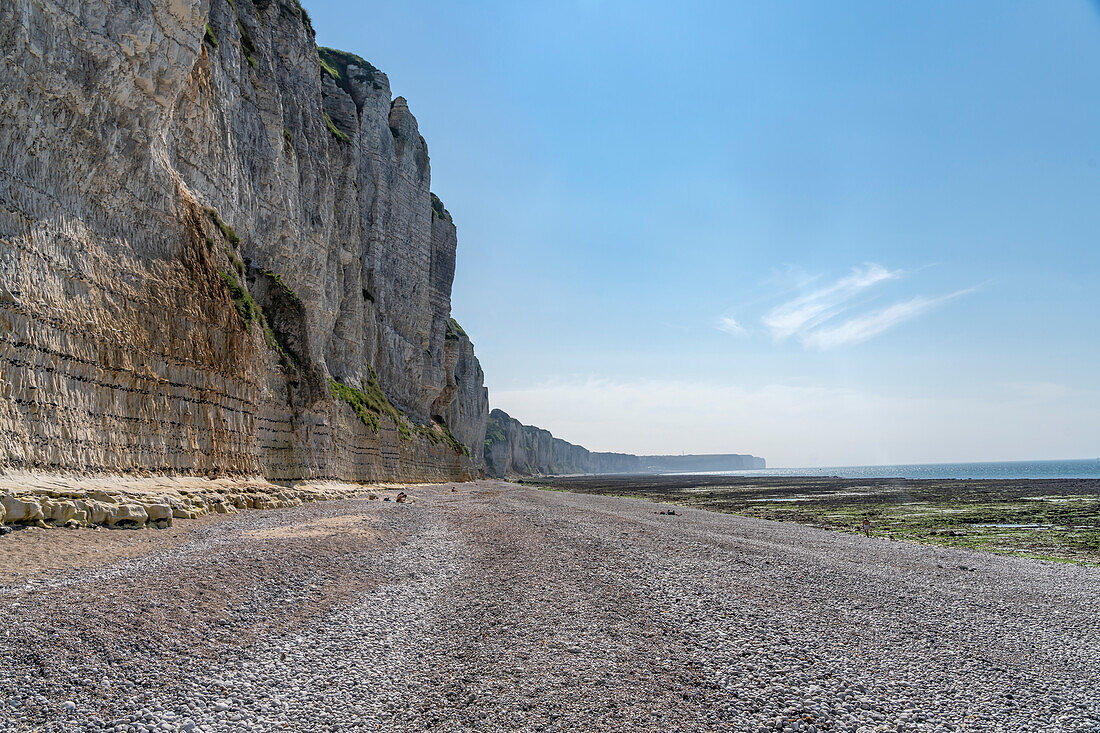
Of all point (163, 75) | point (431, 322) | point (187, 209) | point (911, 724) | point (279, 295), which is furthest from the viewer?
point (431, 322)

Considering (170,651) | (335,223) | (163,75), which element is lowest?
(170,651)

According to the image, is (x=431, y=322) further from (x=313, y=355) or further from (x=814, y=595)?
(x=814, y=595)

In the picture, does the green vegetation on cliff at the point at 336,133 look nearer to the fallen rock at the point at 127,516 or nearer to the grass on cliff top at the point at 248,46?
the grass on cliff top at the point at 248,46

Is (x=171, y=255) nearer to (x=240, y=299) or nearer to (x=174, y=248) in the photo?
(x=174, y=248)

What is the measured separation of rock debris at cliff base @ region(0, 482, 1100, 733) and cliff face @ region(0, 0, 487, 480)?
4491 millimetres

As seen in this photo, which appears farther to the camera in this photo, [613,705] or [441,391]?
[441,391]

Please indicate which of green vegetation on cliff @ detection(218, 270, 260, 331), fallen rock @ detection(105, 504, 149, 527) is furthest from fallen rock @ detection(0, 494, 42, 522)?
green vegetation on cliff @ detection(218, 270, 260, 331)

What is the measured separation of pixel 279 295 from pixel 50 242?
49.4 ft

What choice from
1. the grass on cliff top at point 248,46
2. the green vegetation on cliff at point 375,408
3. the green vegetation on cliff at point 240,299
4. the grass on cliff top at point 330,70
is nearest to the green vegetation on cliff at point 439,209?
the grass on cliff top at point 330,70

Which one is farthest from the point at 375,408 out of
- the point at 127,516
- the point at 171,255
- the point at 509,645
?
the point at 509,645

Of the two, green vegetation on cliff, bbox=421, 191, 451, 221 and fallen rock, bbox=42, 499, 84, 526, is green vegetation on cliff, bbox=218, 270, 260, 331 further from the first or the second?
green vegetation on cliff, bbox=421, 191, 451, 221

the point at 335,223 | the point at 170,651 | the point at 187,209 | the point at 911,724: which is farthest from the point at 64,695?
the point at 335,223

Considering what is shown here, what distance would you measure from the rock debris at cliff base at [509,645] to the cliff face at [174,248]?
14.7 ft

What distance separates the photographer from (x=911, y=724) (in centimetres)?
579
